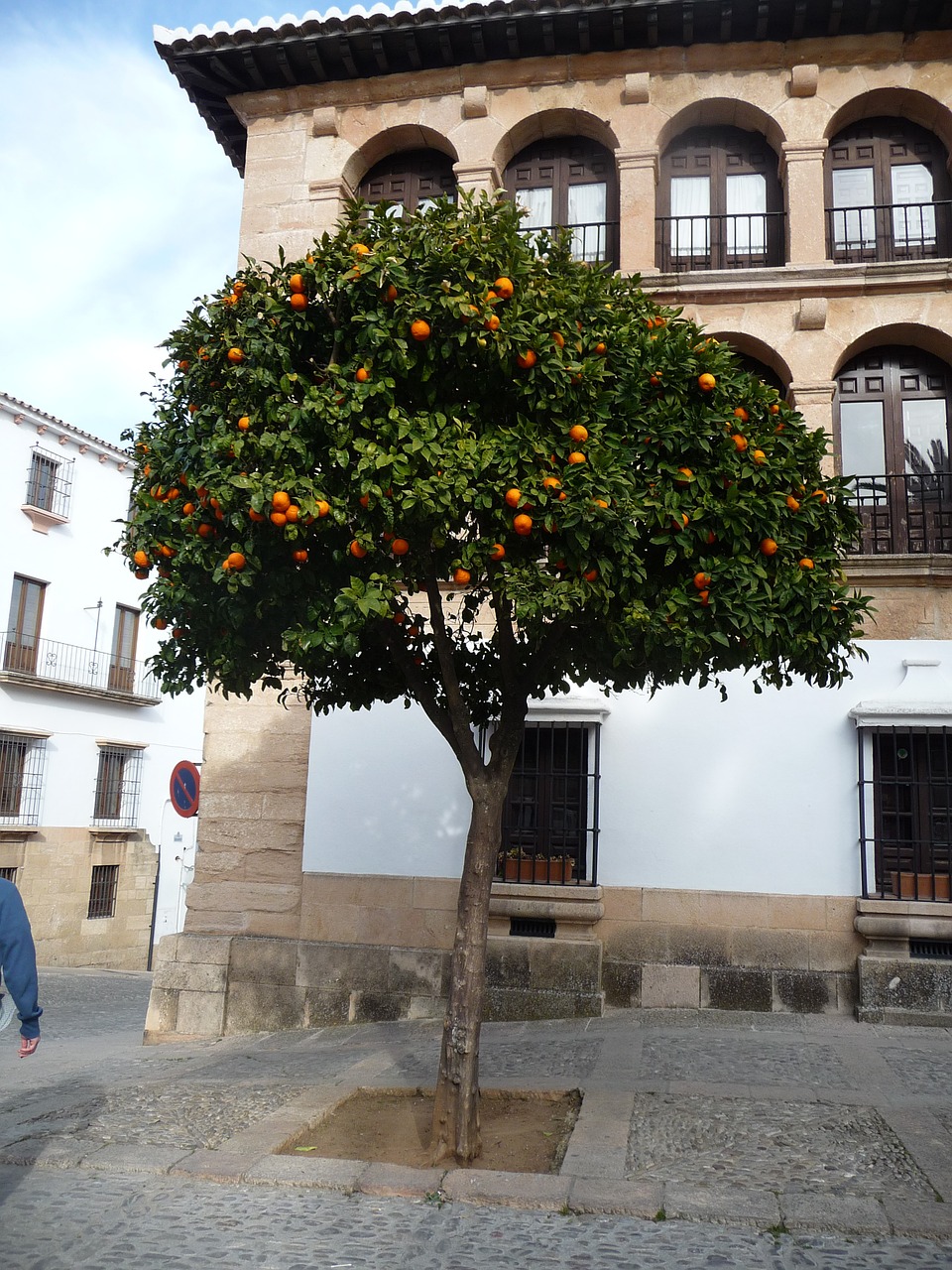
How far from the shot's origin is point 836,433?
33.7 ft

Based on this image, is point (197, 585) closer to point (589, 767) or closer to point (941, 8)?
point (589, 767)

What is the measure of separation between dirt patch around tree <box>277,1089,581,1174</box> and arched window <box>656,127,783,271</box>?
781cm

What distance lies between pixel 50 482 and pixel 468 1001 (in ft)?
66.9

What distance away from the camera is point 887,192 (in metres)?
10.6

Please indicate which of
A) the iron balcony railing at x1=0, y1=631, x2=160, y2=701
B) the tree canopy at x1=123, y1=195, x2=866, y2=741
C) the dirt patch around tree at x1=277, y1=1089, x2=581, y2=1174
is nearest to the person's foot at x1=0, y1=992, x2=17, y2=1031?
the dirt patch around tree at x1=277, y1=1089, x2=581, y2=1174

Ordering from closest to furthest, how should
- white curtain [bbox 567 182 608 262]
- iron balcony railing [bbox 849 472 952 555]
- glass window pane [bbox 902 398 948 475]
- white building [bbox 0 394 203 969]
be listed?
iron balcony railing [bbox 849 472 952 555]
glass window pane [bbox 902 398 948 475]
white curtain [bbox 567 182 608 262]
white building [bbox 0 394 203 969]

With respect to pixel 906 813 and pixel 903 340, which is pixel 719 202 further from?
pixel 906 813

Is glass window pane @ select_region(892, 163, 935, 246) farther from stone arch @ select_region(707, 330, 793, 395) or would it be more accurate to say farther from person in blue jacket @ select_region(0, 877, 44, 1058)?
person in blue jacket @ select_region(0, 877, 44, 1058)

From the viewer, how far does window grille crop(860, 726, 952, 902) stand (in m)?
9.03

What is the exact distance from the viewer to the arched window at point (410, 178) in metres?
11.4

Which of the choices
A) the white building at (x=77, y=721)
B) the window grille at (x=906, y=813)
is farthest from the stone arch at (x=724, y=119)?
the white building at (x=77, y=721)

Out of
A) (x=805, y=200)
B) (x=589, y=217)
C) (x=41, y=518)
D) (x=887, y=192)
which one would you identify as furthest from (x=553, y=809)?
(x=41, y=518)

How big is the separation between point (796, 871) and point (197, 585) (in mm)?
5911

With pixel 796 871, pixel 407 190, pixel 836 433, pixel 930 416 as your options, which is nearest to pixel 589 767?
pixel 796 871
